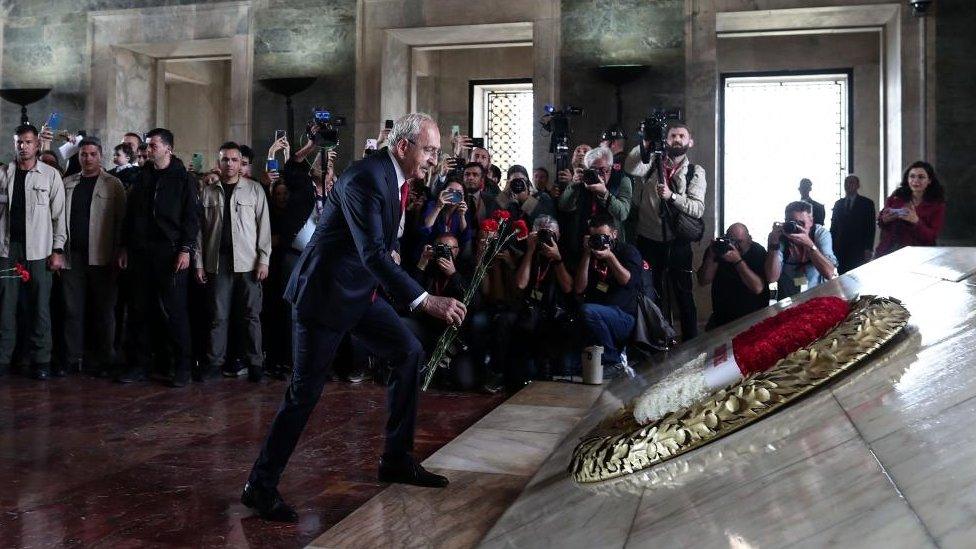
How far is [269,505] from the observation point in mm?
3084

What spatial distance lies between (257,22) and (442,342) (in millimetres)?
7299

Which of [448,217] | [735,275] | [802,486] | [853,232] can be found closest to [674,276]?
[735,275]

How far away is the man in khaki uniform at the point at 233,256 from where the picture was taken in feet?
20.7

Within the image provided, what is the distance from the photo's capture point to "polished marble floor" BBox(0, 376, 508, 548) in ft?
9.86

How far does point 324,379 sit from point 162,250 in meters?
3.43

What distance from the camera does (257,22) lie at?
34.9ft

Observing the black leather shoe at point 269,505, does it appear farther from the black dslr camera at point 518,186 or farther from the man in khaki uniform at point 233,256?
the black dslr camera at point 518,186

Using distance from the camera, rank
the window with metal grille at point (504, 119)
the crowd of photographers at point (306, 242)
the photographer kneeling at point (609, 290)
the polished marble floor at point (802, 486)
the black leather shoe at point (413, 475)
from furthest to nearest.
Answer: the window with metal grille at point (504, 119)
the crowd of photographers at point (306, 242)
the photographer kneeling at point (609, 290)
the black leather shoe at point (413, 475)
the polished marble floor at point (802, 486)

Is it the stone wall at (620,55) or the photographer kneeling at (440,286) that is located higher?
the stone wall at (620,55)

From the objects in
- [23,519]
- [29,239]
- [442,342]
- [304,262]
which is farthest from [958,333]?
[29,239]

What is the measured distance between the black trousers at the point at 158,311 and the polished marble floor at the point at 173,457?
11.2 inches

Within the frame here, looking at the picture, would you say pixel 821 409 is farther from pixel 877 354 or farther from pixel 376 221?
pixel 376 221

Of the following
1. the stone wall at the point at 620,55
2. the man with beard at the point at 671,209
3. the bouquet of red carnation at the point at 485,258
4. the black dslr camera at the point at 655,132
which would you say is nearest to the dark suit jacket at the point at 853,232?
the stone wall at the point at 620,55

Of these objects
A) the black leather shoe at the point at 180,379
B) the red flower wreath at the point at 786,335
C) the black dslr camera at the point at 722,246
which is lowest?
the black leather shoe at the point at 180,379
